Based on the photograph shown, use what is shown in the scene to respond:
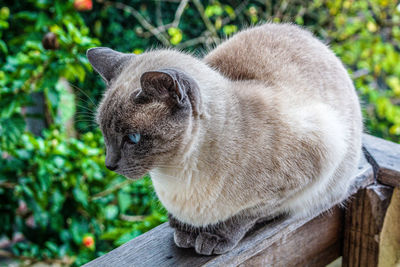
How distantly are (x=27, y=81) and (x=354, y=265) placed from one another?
156 cm

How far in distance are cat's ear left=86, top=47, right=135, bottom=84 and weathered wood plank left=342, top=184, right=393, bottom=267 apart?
93 centimetres

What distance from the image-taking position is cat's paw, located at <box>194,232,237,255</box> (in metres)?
1.12

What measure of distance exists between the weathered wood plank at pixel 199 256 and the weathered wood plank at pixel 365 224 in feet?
0.48

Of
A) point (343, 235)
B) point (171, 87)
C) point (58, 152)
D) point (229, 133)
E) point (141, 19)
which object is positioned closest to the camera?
point (171, 87)

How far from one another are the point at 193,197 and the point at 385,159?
2.67ft

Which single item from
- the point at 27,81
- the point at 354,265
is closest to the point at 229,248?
the point at 354,265

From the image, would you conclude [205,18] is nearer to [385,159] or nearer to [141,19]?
[141,19]

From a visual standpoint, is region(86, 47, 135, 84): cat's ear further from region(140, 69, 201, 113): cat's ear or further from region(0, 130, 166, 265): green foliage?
region(0, 130, 166, 265): green foliage

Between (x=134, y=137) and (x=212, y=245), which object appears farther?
(x=212, y=245)

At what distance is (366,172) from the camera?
1459 millimetres

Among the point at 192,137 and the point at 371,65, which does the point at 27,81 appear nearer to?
the point at 192,137

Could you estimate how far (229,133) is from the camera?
42.5 inches

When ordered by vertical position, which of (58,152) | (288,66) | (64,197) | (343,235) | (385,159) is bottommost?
(64,197)

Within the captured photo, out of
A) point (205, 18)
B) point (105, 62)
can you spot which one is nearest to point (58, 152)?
point (105, 62)
